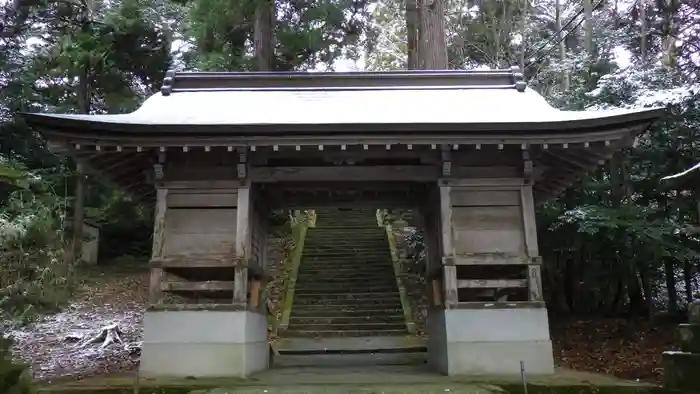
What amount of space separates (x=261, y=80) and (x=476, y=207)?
14.7ft

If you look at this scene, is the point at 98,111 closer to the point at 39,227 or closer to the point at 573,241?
the point at 39,227

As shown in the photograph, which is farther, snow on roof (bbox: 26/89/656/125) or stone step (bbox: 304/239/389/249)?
stone step (bbox: 304/239/389/249)

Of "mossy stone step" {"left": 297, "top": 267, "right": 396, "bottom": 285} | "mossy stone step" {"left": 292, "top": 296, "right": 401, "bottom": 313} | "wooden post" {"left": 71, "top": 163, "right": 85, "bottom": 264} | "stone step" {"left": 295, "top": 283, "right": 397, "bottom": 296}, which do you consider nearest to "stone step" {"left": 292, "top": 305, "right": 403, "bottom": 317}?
"mossy stone step" {"left": 292, "top": 296, "right": 401, "bottom": 313}

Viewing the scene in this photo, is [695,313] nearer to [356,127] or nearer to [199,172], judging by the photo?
[356,127]

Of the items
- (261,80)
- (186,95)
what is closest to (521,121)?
(261,80)

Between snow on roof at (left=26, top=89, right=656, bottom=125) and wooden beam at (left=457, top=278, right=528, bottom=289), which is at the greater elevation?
snow on roof at (left=26, top=89, right=656, bottom=125)

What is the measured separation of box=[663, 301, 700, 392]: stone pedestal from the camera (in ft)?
16.4

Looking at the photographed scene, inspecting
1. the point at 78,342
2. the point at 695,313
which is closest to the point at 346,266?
the point at 78,342

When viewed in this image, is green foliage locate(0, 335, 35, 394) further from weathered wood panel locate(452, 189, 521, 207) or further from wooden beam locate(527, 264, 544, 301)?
wooden beam locate(527, 264, 544, 301)

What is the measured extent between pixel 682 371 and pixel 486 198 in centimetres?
319

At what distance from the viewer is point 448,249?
7.33 meters

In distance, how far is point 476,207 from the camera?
7.62 m

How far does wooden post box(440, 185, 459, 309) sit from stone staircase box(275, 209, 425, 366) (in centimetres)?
339

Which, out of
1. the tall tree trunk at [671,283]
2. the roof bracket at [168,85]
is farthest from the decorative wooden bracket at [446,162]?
the tall tree trunk at [671,283]
